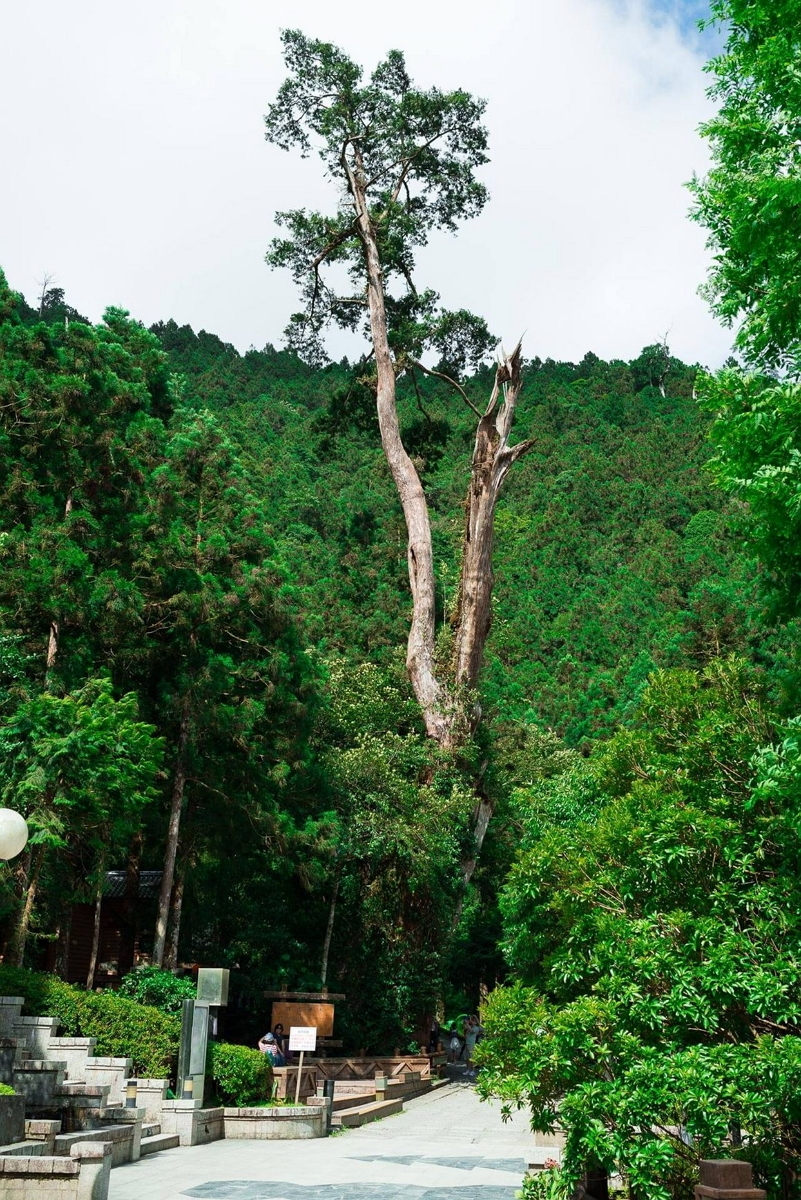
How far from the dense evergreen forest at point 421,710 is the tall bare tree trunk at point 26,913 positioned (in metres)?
0.06

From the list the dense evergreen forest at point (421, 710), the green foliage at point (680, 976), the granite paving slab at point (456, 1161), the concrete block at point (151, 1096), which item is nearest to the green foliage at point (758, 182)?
the dense evergreen forest at point (421, 710)

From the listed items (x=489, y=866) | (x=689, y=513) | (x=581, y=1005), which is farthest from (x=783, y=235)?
(x=689, y=513)

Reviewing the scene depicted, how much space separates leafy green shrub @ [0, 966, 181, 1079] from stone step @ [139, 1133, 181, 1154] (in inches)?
87.8

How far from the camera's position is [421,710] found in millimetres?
25531

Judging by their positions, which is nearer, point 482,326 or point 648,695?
point 648,695

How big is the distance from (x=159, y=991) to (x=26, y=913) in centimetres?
239

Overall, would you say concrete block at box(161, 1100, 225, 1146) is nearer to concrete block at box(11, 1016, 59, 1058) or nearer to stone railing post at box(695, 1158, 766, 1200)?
concrete block at box(11, 1016, 59, 1058)

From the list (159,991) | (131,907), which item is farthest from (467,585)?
(159,991)

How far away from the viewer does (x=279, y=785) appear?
20078mm

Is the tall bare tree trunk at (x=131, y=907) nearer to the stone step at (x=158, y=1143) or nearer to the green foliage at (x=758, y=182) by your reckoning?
the stone step at (x=158, y=1143)

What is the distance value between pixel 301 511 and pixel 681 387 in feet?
137

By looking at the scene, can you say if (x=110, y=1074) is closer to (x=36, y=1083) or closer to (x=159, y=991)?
(x=36, y=1083)

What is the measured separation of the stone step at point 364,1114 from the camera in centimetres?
1543

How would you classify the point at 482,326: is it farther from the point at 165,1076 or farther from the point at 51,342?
the point at 165,1076
